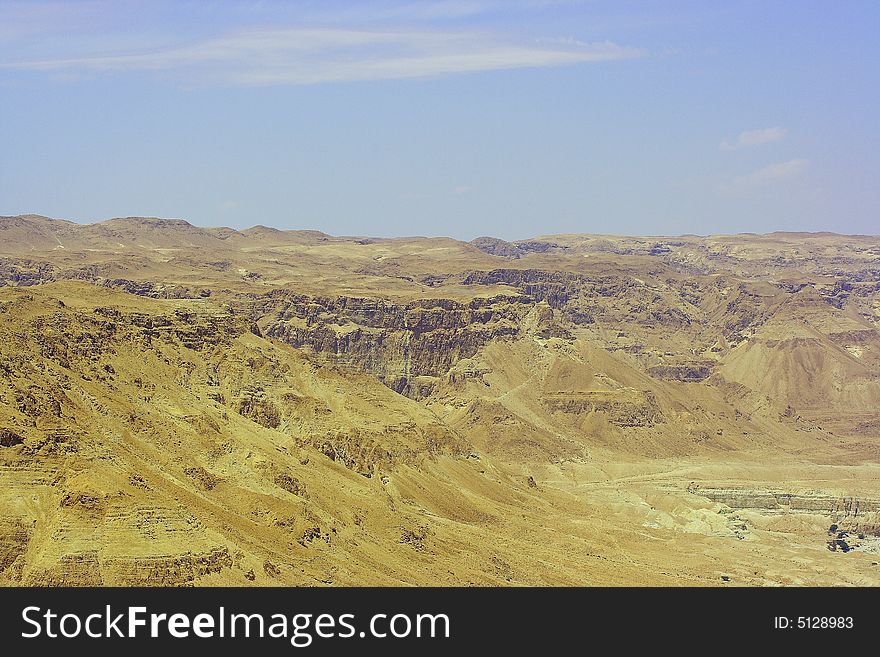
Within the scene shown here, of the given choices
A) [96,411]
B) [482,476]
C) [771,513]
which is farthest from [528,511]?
[96,411]

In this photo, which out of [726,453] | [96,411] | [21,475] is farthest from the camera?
[726,453]

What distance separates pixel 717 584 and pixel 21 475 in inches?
2164

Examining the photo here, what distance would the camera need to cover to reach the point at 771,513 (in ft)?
472

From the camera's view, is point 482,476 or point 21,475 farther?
point 482,476

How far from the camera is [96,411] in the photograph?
95.8m
